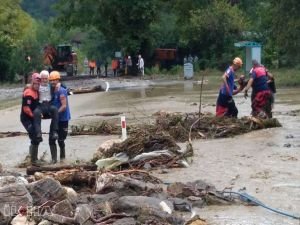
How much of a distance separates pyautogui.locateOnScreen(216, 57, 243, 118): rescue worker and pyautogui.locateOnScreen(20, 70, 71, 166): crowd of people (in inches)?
184

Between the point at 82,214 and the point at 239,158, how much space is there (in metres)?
5.85

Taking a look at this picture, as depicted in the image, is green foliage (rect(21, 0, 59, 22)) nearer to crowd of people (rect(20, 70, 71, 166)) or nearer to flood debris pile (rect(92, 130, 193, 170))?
crowd of people (rect(20, 70, 71, 166))

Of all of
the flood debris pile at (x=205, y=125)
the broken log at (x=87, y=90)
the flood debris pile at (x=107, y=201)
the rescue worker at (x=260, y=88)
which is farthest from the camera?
the broken log at (x=87, y=90)

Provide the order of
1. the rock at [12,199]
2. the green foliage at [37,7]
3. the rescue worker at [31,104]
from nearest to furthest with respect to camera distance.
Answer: the rock at [12,199], the rescue worker at [31,104], the green foliage at [37,7]

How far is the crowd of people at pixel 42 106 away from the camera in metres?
14.4

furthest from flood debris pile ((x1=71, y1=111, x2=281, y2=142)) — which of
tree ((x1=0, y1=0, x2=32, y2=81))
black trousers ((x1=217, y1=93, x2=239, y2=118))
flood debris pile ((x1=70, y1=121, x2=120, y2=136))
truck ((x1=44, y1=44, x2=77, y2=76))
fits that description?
tree ((x1=0, y1=0, x2=32, y2=81))

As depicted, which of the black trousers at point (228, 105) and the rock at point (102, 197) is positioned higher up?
the black trousers at point (228, 105)

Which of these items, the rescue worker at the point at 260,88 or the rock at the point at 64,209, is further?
the rescue worker at the point at 260,88

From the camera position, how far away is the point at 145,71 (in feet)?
186

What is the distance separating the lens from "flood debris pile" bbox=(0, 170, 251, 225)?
9.30 m

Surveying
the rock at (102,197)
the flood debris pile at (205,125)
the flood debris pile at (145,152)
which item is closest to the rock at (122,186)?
the rock at (102,197)

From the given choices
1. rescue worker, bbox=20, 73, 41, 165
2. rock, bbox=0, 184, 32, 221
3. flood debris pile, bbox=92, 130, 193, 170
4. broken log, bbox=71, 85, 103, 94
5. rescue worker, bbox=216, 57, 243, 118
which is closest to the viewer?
rock, bbox=0, 184, 32, 221

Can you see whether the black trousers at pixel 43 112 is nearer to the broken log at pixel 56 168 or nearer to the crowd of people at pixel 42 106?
the crowd of people at pixel 42 106

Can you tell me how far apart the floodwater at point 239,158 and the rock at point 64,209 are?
5.51 feet
